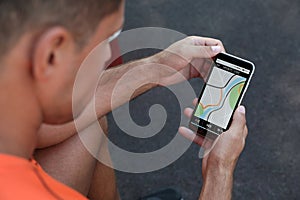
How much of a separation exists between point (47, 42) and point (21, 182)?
8.7 inches

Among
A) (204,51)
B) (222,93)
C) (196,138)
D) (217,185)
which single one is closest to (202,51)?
(204,51)

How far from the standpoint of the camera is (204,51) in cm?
131

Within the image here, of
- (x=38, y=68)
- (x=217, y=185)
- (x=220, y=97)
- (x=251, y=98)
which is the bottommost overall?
(x=251, y=98)

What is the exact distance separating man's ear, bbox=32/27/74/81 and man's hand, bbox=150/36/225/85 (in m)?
0.59

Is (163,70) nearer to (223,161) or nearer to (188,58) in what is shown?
(188,58)

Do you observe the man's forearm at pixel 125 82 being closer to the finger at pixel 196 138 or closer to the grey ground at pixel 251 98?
the finger at pixel 196 138

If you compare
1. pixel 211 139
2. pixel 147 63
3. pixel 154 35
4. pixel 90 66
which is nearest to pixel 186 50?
pixel 147 63

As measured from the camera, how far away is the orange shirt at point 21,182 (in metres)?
0.78

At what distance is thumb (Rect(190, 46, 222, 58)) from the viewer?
4.29 ft

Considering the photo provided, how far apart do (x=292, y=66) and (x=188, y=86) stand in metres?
0.43

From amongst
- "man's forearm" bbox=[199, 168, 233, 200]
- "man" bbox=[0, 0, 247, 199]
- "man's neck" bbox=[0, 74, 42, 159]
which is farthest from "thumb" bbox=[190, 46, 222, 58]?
"man's neck" bbox=[0, 74, 42, 159]

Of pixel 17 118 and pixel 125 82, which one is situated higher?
pixel 17 118

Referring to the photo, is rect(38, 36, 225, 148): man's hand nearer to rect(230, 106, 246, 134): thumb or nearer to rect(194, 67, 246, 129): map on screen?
rect(194, 67, 246, 129): map on screen

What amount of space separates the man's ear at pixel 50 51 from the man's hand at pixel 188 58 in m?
0.59
